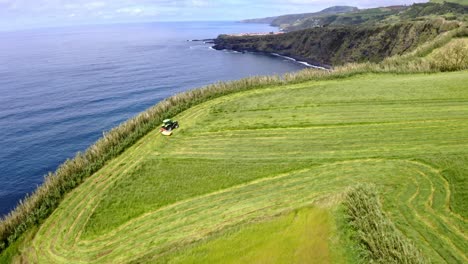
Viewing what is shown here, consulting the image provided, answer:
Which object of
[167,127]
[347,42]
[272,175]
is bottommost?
Result: [272,175]

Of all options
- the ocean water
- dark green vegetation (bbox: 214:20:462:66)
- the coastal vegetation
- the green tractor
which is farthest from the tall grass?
dark green vegetation (bbox: 214:20:462:66)

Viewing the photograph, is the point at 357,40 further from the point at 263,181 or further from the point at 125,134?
the point at 263,181

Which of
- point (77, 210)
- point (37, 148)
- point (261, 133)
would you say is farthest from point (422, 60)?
point (37, 148)

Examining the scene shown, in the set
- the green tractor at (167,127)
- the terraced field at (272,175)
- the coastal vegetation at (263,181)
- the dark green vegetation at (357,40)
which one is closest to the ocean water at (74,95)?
the dark green vegetation at (357,40)

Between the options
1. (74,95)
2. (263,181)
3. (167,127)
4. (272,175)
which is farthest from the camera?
(74,95)

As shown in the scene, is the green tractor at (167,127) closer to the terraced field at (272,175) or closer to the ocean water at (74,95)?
the terraced field at (272,175)

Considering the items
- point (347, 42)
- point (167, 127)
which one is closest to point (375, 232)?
point (167, 127)
